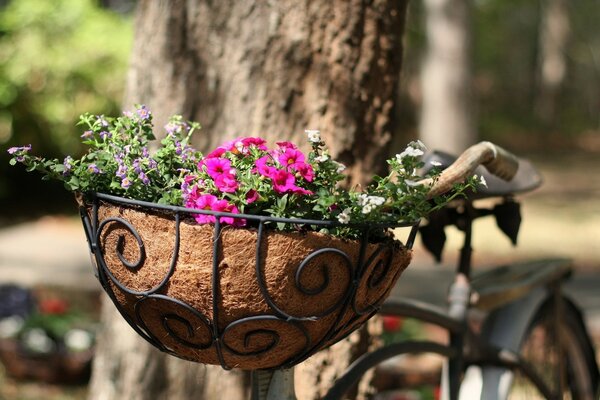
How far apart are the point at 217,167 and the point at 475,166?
0.66m

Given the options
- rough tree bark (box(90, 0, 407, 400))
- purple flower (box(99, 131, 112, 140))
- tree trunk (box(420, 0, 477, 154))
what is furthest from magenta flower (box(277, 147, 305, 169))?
tree trunk (box(420, 0, 477, 154))

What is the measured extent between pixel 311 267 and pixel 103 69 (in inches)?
352

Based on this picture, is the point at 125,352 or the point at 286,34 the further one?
the point at 125,352

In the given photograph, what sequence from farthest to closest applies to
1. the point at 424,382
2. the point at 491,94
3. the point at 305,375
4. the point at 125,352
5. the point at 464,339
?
the point at 491,94
the point at 424,382
the point at 125,352
the point at 305,375
the point at 464,339

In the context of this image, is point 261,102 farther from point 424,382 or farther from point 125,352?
point 424,382

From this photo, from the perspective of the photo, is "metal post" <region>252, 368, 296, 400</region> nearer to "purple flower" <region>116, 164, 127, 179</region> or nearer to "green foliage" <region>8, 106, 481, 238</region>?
"green foliage" <region>8, 106, 481, 238</region>

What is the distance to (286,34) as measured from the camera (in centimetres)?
283

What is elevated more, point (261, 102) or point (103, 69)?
point (103, 69)

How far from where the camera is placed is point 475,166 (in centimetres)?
206

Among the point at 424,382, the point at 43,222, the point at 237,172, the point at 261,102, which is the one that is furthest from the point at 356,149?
the point at 43,222

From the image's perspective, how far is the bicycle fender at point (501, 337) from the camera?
2736 mm

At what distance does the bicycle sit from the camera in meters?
2.42

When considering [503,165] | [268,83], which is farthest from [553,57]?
[503,165]

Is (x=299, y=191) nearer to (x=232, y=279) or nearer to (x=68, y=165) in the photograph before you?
(x=232, y=279)
